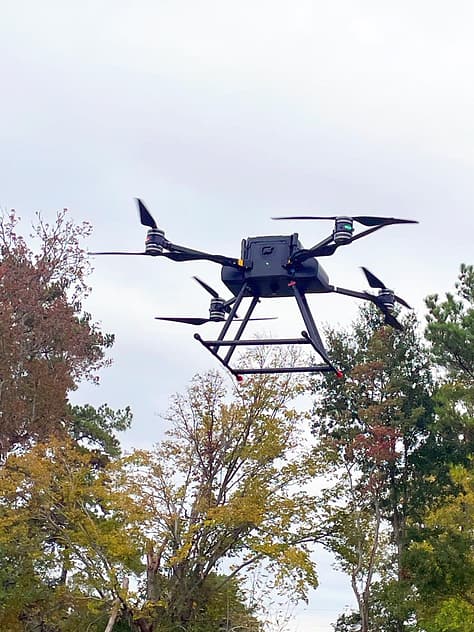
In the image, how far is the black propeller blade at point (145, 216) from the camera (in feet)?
15.0

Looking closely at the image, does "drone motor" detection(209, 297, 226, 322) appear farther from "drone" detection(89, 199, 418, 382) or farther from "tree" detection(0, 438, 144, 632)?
"tree" detection(0, 438, 144, 632)

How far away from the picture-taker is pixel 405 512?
67.3 ft

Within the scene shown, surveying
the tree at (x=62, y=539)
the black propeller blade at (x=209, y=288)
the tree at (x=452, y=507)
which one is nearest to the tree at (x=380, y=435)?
the tree at (x=452, y=507)

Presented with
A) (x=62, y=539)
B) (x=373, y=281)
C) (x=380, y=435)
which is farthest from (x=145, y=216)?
(x=380, y=435)

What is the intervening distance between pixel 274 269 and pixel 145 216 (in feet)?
2.45

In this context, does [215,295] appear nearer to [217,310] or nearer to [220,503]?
[217,310]

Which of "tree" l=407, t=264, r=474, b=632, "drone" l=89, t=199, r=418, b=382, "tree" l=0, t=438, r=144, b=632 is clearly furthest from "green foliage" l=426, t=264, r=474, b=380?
"drone" l=89, t=199, r=418, b=382

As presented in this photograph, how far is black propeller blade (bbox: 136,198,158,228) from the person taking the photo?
4574mm

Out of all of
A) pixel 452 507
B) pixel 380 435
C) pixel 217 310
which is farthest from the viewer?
pixel 380 435

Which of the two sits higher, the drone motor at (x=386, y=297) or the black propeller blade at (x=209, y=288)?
the black propeller blade at (x=209, y=288)

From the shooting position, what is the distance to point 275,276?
4520mm

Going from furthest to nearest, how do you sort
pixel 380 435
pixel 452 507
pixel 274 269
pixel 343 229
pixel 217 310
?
pixel 380 435 → pixel 452 507 → pixel 217 310 → pixel 274 269 → pixel 343 229

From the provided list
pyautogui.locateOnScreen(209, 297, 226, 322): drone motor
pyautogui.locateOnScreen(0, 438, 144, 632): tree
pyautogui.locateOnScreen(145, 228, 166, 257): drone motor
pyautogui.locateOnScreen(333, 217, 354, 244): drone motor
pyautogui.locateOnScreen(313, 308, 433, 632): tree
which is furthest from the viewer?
pyautogui.locateOnScreen(313, 308, 433, 632): tree

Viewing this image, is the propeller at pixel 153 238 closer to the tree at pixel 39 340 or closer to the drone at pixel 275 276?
the drone at pixel 275 276
